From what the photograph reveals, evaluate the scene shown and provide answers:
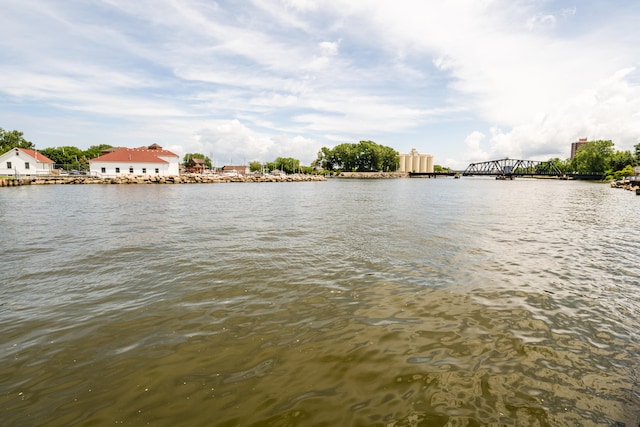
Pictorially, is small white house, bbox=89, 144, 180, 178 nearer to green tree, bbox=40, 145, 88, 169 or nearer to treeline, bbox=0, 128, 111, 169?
treeline, bbox=0, 128, 111, 169

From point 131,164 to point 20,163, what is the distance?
79.6 feet

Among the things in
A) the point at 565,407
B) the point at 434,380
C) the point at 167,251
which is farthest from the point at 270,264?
the point at 565,407

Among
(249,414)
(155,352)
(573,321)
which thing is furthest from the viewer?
(573,321)

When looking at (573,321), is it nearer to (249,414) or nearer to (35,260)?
(249,414)

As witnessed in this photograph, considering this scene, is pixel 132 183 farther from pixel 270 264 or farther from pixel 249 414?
pixel 249 414

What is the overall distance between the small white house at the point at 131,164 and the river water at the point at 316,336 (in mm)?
83293

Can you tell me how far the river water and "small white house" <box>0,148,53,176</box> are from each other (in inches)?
3518

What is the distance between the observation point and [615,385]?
16.2ft

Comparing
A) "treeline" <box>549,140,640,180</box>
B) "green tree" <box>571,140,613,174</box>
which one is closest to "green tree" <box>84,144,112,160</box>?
"treeline" <box>549,140,640,180</box>

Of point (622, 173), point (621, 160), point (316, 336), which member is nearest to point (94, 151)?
point (316, 336)

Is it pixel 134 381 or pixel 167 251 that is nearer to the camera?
pixel 134 381

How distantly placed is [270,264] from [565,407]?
8781 mm

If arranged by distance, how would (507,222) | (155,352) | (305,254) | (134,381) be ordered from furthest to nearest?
(507,222)
(305,254)
(155,352)
(134,381)

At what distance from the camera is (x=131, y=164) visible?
84.7 meters
